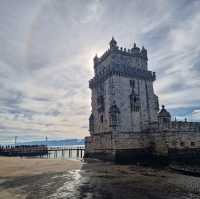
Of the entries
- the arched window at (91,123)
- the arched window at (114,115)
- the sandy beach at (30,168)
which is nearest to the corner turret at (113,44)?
the arched window at (114,115)

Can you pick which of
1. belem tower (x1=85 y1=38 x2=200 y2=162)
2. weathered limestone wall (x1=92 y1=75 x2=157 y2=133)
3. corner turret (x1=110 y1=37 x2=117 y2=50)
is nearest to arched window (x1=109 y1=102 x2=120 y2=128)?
belem tower (x1=85 y1=38 x2=200 y2=162)

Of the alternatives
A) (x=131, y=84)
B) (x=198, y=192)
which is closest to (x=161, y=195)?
(x=198, y=192)

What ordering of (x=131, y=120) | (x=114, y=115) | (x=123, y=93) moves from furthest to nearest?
(x=123, y=93)
(x=131, y=120)
(x=114, y=115)

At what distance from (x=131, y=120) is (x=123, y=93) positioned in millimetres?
4917

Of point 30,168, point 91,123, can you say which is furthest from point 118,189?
point 91,123

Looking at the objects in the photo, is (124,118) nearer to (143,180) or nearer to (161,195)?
(143,180)

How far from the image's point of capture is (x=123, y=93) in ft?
116

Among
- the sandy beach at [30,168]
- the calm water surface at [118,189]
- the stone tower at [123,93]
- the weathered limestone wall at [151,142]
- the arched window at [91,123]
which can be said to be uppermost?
the stone tower at [123,93]

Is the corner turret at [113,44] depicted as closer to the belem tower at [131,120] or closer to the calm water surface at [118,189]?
the belem tower at [131,120]

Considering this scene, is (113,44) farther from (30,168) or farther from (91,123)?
(30,168)

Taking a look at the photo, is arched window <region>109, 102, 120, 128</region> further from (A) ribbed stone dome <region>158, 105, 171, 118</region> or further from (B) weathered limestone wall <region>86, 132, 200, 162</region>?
(A) ribbed stone dome <region>158, 105, 171, 118</region>

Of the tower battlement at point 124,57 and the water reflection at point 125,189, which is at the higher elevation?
the tower battlement at point 124,57

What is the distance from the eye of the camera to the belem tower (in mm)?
31672

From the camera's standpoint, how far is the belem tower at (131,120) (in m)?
31.7
